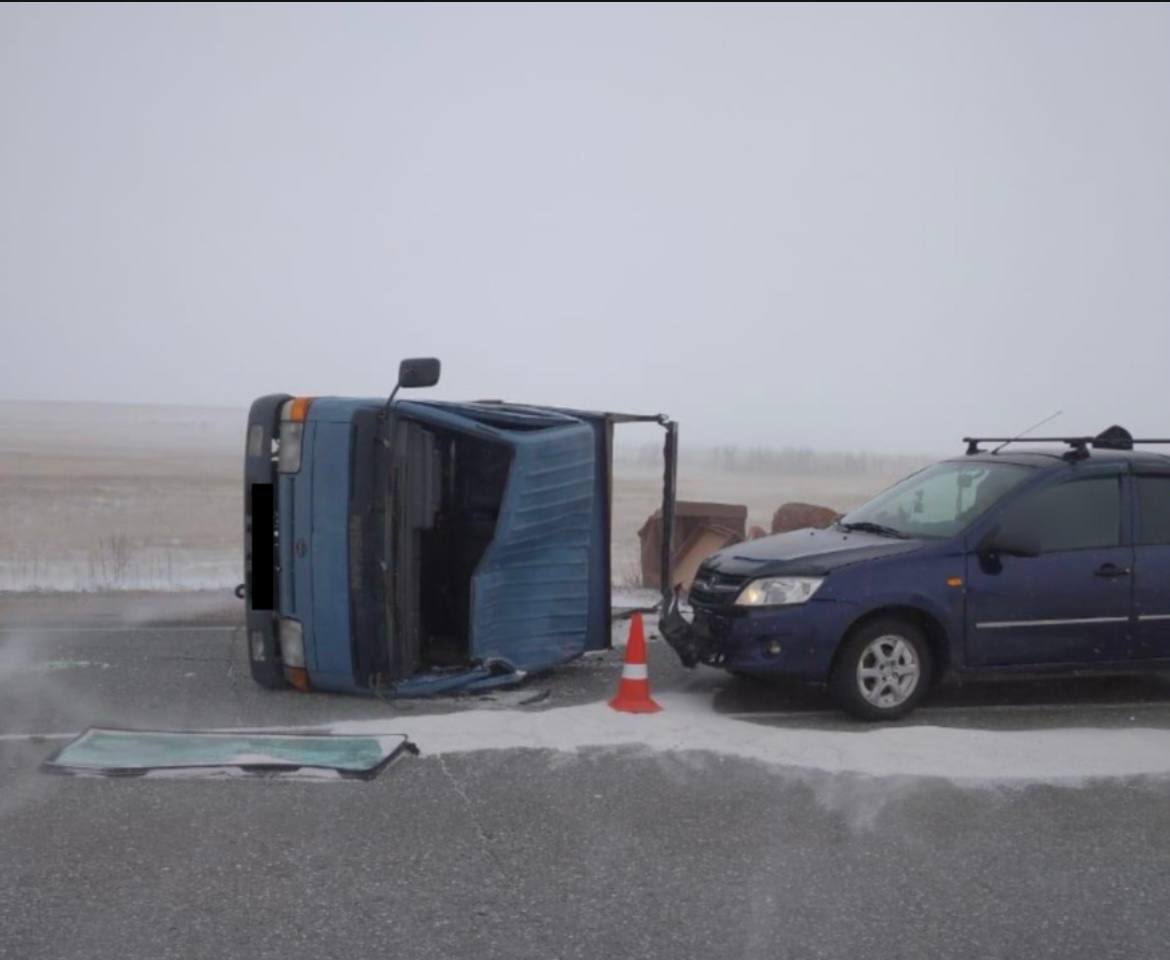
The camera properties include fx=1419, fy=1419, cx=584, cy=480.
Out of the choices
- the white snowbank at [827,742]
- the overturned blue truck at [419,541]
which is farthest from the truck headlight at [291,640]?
the white snowbank at [827,742]

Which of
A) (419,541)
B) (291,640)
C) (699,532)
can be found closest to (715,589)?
(419,541)

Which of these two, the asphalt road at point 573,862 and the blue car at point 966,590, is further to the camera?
the blue car at point 966,590

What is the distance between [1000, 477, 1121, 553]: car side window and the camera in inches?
349

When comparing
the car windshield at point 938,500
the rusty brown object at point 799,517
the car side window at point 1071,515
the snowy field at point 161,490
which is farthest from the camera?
the snowy field at point 161,490

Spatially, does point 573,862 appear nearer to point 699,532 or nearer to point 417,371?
point 417,371

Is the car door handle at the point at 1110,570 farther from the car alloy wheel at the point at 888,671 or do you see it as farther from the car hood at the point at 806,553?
the car alloy wheel at the point at 888,671

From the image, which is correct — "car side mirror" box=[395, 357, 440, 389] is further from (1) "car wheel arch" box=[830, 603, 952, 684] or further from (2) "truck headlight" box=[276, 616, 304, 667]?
(1) "car wheel arch" box=[830, 603, 952, 684]

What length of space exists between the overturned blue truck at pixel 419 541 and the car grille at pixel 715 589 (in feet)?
3.44

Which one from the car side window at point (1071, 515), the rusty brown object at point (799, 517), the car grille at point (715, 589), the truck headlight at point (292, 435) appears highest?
the truck headlight at point (292, 435)

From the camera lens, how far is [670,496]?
37.4 ft

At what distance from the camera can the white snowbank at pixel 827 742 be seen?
7422 mm

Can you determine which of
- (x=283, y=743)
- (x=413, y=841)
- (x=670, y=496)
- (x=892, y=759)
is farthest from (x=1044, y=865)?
(x=670, y=496)

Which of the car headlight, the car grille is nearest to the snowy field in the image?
the car grille

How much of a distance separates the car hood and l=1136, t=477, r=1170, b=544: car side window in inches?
60.6
